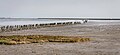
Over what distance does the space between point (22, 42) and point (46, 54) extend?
30.5 ft

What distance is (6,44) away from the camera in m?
35.0

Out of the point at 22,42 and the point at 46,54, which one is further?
the point at 22,42

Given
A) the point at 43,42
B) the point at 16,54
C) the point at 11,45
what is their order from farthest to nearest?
the point at 43,42
the point at 11,45
the point at 16,54

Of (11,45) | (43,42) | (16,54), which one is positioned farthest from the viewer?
(43,42)

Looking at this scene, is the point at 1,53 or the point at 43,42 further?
the point at 43,42

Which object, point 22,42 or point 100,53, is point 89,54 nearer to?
point 100,53

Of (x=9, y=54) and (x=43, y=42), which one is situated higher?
(x=9, y=54)

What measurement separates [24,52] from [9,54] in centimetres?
160

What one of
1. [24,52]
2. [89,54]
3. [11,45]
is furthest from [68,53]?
[11,45]

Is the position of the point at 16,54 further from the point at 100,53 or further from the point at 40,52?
the point at 100,53

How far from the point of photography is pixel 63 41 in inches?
1515

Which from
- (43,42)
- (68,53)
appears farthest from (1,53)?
(43,42)

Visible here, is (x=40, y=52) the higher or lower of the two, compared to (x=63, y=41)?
higher

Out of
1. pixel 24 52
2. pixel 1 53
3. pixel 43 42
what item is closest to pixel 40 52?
pixel 24 52
